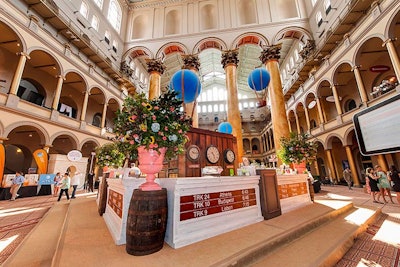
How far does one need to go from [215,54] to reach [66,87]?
1862 cm

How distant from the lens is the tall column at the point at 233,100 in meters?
9.38

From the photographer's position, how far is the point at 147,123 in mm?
2373

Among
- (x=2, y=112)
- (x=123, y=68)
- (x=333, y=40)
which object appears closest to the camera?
(x=2, y=112)

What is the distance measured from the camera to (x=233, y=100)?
992 centimetres

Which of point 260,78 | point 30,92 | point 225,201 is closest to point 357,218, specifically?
point 225,201

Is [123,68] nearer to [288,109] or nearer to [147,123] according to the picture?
[147,123]

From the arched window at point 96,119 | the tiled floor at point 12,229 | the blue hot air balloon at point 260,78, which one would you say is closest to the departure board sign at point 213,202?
the tiled floor at point 12,229

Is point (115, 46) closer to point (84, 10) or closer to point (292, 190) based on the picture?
point (84, 10)

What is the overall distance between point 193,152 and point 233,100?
5.91m

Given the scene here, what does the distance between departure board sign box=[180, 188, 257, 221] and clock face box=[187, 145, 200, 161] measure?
2.04 meters

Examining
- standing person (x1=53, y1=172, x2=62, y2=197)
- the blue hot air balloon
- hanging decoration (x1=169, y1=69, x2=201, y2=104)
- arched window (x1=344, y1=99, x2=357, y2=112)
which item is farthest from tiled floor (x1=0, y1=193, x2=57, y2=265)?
arched window (x1=344, y1=99, x2=357, y2=112)

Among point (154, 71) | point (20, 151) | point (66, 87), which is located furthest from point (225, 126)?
point (20, 151)

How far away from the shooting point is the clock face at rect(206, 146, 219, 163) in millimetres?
5414

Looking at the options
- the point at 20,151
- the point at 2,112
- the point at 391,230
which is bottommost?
the point at 391,230
